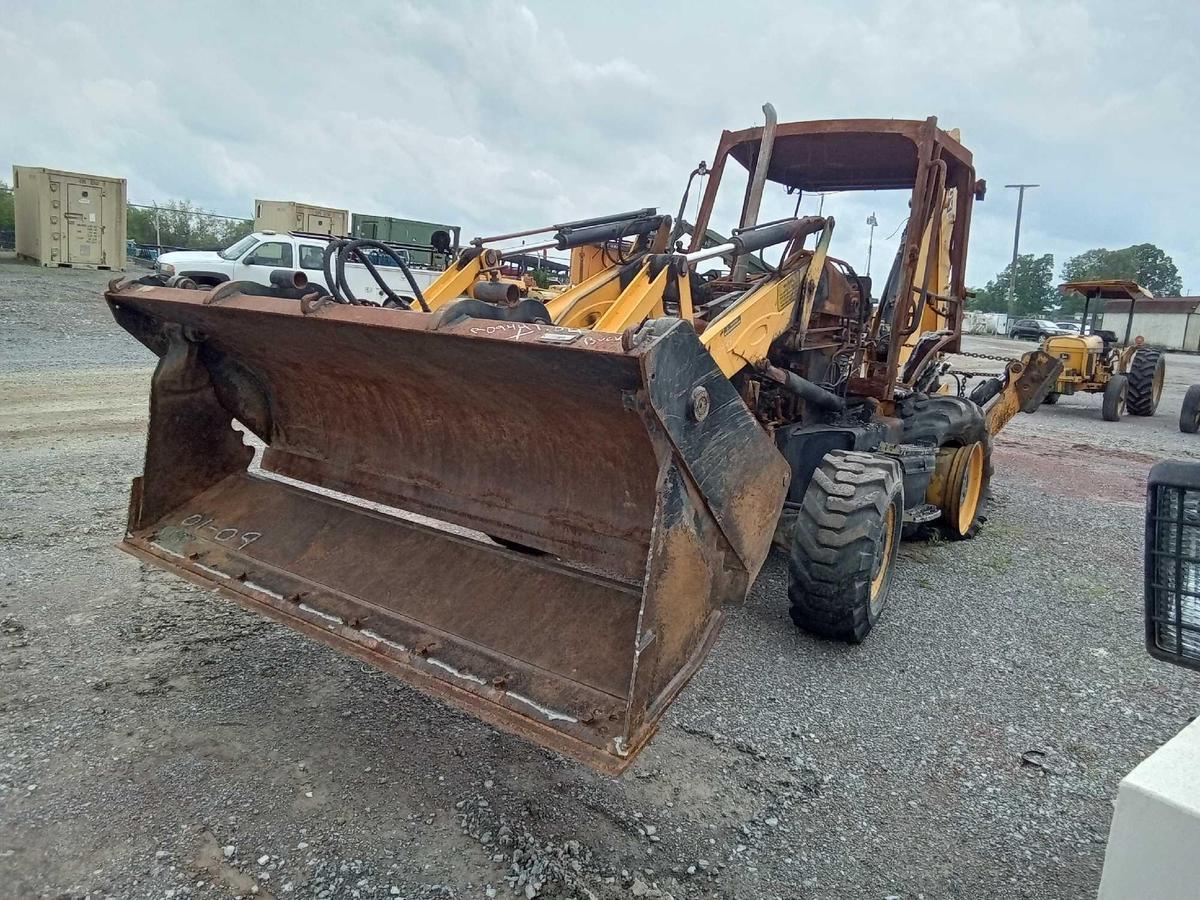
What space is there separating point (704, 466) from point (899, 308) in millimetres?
3030

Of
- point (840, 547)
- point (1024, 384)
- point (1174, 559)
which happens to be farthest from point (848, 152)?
point (1174, 559)

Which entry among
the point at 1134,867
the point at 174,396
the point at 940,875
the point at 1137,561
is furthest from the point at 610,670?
the point at 1137,561

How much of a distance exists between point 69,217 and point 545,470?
2212cm

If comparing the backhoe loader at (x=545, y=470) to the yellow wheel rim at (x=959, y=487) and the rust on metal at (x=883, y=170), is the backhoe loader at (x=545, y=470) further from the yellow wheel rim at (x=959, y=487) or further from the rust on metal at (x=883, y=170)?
the yellow wheel rim at (x=959, y=487)

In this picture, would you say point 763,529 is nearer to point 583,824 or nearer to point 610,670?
point 610,670

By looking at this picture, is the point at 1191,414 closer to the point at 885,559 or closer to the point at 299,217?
the point at 885,559

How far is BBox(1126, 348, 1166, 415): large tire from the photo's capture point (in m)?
13.4

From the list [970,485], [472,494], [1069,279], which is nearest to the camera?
[472,494]

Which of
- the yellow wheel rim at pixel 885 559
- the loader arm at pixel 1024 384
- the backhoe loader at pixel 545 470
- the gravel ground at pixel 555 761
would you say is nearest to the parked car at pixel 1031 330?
the loader arm at pixel 1024 384

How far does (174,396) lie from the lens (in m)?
3.54

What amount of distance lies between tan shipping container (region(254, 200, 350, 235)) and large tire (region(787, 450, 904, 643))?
72.2ft

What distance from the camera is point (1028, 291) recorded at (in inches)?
2672

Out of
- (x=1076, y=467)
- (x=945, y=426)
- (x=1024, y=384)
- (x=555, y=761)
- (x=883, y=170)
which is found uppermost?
(x=883, y=170)

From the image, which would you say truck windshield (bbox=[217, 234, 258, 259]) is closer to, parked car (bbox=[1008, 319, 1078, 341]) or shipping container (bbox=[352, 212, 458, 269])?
shipping container (bbox=[352, 212, 458, 269])
